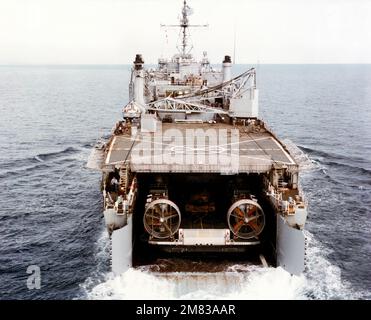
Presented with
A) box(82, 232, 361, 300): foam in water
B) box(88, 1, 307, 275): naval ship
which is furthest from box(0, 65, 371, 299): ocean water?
box(88, 1, 307, 275): naval ship

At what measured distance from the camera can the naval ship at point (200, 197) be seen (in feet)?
69.4

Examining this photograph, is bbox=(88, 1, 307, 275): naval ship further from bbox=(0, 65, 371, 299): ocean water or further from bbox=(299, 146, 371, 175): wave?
bbox=(299, 146, 371, 175): wave

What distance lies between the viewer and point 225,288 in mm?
20406

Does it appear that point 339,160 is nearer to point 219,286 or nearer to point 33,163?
point 219,286

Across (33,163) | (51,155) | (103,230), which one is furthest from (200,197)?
(51,155)

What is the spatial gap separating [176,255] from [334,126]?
157 ft

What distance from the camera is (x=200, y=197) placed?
26.2 metres

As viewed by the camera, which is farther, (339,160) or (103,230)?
(339,160)

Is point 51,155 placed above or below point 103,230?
above

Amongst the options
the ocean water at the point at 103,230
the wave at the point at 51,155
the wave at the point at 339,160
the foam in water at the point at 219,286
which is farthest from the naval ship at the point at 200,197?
the wave at the point at 51,155

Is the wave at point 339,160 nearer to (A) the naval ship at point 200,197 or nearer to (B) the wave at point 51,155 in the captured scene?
(A) the naval ship at point 200,197

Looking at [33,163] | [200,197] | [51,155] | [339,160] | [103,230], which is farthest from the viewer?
[51,155]
